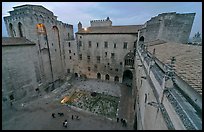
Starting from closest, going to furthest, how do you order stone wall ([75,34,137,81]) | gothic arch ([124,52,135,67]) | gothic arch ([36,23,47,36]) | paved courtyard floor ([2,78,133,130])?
paved courtyard floor ([2,78,133,130]) < gothic arch ([36,23,47,36]) < gothic arch ([124,52,135,67]) < stone wall ([75,34,137,81])

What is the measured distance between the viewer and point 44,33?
20.8 meters

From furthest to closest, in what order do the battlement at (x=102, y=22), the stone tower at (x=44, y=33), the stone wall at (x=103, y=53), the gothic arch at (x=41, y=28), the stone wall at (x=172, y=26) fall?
the battlement at (x=102, y=22)
the stone wall at (x=103, y=53)
the gothic arch at (x=41, y=28)
the stone tower at (x=44, y=33)
the stone wall at (x=172, y=26)

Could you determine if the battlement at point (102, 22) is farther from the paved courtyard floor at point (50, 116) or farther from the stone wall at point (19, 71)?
the paved courtyard floor at point (50, 116)

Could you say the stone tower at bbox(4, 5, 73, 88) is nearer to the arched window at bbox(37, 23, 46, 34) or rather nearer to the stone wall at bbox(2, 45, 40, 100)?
the arched window at bbox(37, 23, 46, 34)

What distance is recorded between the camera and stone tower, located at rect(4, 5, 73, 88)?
18359 millimetres

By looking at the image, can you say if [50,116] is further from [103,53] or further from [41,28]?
[103,53]

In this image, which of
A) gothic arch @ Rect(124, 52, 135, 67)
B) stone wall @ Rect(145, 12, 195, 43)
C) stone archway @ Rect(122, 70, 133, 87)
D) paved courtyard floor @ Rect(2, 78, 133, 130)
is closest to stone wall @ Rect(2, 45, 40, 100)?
paved courtyard floor @ Rect(2, 78, 133, 130)

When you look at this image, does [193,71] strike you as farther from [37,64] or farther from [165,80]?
[37,64]

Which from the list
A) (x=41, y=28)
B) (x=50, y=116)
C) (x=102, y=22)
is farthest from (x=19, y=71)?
(x=102, y=22)

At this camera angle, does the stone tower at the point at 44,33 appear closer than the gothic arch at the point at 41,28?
Yes

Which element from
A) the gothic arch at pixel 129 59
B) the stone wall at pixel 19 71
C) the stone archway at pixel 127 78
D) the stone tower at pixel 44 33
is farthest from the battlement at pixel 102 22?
the stone wall at pixel 19 71

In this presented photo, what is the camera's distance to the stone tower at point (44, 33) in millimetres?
18359

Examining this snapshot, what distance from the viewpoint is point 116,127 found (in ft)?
41.3

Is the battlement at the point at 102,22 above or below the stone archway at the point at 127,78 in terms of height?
above
